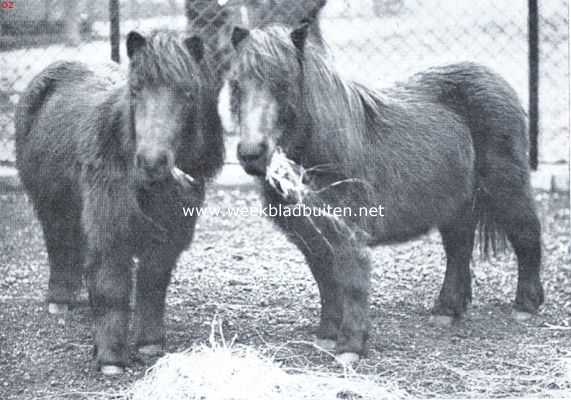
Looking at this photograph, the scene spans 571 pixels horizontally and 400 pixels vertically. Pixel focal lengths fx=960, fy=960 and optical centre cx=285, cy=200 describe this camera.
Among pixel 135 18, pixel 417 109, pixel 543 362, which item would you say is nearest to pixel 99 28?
pixel 135 18

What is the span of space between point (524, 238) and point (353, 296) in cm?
142

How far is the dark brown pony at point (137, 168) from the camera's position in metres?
4.29

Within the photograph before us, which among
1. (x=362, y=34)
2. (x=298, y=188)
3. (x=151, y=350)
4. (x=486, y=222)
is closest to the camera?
(x=298, y=188)

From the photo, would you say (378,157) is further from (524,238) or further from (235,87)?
(524,238)

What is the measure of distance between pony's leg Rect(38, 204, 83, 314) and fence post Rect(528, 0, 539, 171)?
12.4 ft

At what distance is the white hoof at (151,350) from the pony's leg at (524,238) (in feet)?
6.98

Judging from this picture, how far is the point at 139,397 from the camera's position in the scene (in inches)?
164

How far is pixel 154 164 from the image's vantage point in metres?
4.18

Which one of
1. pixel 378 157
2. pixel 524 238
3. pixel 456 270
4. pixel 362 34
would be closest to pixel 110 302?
pixel 378 157

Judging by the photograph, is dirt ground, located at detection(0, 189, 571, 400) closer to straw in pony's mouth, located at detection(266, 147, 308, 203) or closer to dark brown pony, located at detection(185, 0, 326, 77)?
straw in pony's mouth, located at detection(266, 147, 308, 203)

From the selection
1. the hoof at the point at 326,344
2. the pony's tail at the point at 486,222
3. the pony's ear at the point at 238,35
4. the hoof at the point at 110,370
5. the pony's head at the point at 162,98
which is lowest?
the hoof at the point at 326,344

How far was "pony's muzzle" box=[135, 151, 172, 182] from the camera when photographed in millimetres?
4184

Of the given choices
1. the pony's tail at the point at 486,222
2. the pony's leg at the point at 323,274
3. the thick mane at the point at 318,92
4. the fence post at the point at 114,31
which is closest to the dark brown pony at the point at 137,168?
the thick mane at the point at 318,92

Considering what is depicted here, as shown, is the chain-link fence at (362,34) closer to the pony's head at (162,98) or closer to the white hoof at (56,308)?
the pony's head at (162,98)
